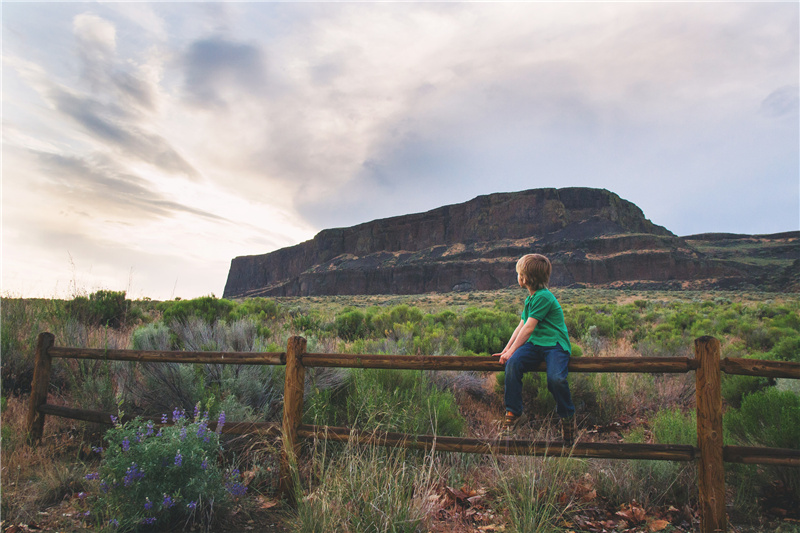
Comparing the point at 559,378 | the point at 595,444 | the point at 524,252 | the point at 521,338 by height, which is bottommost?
the point at 595,444

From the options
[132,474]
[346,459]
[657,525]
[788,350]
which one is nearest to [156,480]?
[132,474]

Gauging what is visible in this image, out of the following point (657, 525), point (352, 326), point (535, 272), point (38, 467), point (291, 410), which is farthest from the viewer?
point (352, 326)

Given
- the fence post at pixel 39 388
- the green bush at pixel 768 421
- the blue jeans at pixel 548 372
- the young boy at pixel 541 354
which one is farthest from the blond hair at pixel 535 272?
the fence post at pixel 39 388

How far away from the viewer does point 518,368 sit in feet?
12.2

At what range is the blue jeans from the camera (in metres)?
3.56

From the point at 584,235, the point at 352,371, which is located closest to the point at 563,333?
the point at 352,371

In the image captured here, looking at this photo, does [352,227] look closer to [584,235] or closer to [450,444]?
[584,235]

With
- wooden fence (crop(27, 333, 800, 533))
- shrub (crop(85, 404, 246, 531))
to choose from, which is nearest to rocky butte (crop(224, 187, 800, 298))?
wooden fence (crop(27, 333, 800, 533))

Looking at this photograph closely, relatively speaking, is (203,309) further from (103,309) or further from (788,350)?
(788,350)

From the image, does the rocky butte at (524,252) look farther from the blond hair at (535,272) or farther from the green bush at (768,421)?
the blond hair at (535,272)

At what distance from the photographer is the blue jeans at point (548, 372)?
11.7ft

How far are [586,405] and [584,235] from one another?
106267 mm

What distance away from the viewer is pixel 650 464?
13.0 ft

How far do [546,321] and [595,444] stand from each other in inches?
40.8
